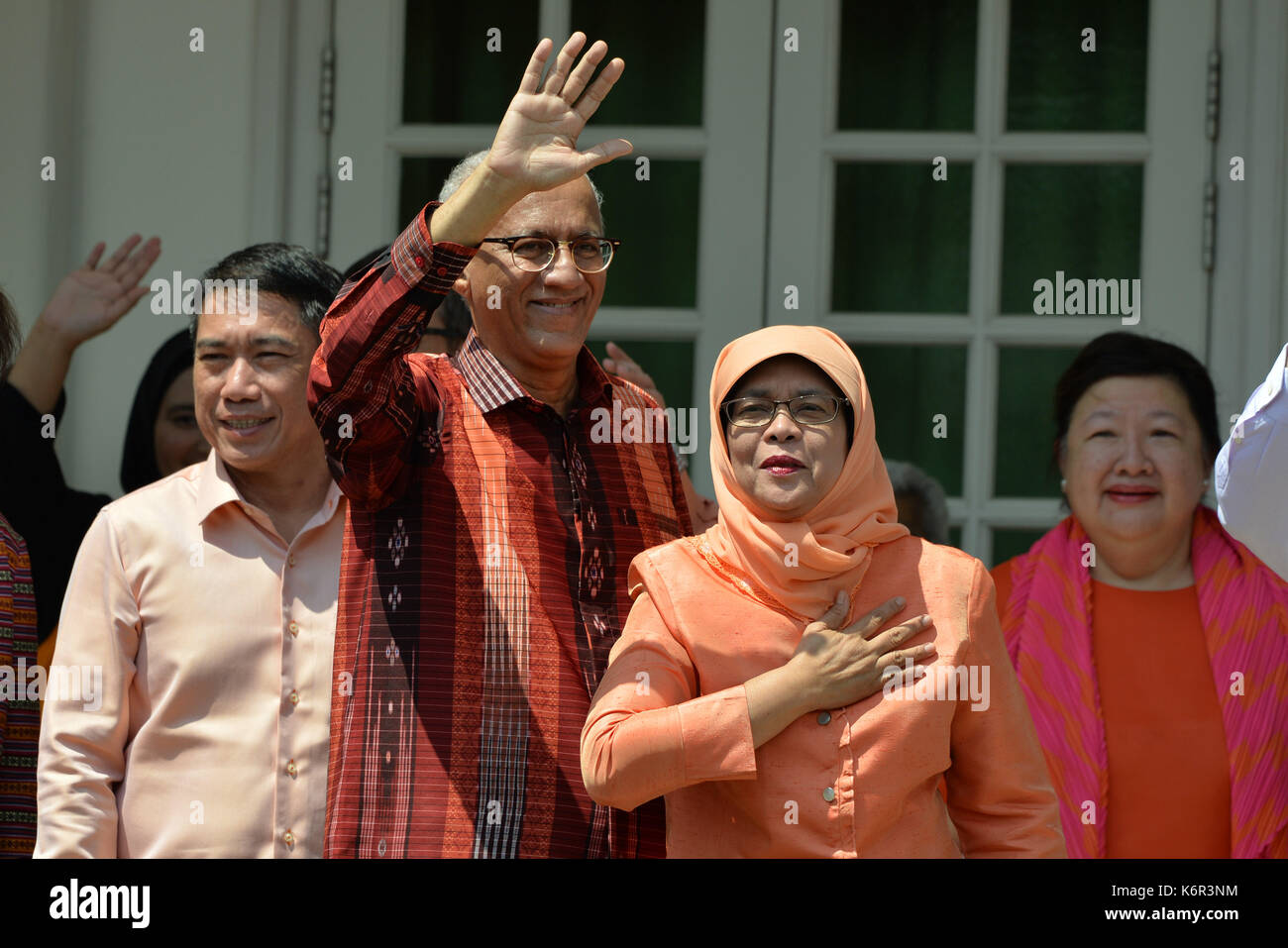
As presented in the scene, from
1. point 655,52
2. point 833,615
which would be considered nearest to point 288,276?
point 833,615

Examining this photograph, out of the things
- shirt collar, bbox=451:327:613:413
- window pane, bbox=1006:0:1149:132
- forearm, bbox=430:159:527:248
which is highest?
window pane, bbox=1006:0:1149:132

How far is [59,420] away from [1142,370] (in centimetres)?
235

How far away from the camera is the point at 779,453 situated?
2.48m

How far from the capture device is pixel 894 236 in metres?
4.09

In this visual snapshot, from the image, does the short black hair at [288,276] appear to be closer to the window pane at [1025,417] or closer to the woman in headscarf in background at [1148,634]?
the woman in headscarf in background at [1148,634]

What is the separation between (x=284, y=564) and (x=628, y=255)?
5.11ft

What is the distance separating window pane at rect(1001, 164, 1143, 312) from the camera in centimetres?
404

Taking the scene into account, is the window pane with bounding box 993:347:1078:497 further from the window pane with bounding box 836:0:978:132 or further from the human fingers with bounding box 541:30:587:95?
the human fingers with bounding box 541:30:587:95

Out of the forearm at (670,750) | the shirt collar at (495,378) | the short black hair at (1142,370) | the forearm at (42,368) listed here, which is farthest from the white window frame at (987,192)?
the forearm at (670,750)

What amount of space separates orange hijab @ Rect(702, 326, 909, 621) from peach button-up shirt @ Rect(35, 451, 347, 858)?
0.83 m

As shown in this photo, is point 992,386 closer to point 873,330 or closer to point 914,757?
point 873,330

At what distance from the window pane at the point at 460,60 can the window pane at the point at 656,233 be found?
0.36 meters

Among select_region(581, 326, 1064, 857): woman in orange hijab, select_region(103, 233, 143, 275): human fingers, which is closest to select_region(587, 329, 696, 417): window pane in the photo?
select_region(103, 233, 143, 275): human fingers

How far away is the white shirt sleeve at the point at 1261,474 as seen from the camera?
230 centimetres
